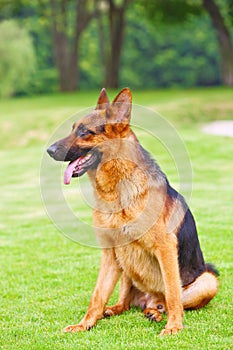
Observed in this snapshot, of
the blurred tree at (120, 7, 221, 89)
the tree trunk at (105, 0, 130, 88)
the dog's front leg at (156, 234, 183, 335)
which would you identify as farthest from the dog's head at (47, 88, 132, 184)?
the blurred tree at (120, 7, 221, 89)

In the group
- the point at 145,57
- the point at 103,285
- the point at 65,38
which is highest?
the point at 103,285

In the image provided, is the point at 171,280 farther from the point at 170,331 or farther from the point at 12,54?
the point at 12,54

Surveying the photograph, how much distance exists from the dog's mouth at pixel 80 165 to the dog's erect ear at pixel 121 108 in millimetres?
295

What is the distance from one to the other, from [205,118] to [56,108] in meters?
5.92

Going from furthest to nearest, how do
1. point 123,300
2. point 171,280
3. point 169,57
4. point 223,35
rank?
point 169,57, point 223,35, point 123,300, point 171,280

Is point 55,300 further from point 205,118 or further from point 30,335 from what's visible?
point 205,118

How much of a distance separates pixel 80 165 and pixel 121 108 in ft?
1.61

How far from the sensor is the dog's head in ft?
14.4

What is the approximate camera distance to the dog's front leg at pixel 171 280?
180 inches

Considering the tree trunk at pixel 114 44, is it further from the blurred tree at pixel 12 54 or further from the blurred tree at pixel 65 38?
the blurred tree at pixel 12 54

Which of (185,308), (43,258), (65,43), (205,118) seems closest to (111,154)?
(185,308)

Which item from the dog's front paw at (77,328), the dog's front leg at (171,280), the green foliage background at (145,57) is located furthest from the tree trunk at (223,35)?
the dog's front paw at (77,328)

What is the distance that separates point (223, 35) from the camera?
100ft

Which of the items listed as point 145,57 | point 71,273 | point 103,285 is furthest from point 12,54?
point 103,285
